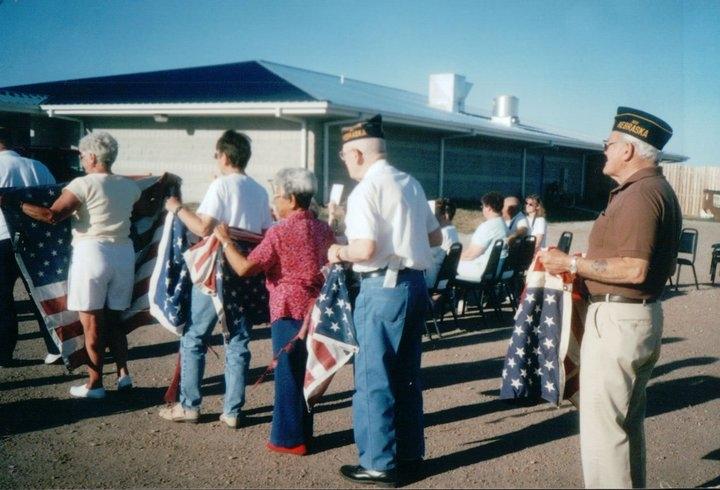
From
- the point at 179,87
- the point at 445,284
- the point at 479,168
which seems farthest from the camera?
the point at 479,168

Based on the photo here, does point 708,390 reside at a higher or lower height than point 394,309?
lower

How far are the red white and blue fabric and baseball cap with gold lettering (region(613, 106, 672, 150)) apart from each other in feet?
8.14

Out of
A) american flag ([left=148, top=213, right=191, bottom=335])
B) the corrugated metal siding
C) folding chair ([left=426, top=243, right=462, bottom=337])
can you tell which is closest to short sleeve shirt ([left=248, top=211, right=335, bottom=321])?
american flag ([left=148, top=213, right=191, bottom=335])

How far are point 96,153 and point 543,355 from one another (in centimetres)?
363

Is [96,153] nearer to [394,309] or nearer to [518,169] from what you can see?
[394,309]

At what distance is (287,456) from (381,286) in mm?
1383

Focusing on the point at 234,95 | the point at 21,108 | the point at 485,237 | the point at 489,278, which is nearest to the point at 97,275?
the point at 485,237

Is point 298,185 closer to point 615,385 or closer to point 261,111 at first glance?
point 615,385

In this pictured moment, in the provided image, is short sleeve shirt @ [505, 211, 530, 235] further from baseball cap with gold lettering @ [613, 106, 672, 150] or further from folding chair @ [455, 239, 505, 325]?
baseball cap with gold lettering @ [613, 106, 672, 150]

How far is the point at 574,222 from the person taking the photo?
23172 mm

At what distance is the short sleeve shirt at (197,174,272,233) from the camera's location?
4430 mm

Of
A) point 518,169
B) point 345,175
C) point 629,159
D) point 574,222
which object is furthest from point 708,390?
point 518,169

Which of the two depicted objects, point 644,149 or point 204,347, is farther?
point 204,347

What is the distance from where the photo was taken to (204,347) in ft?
15.0
